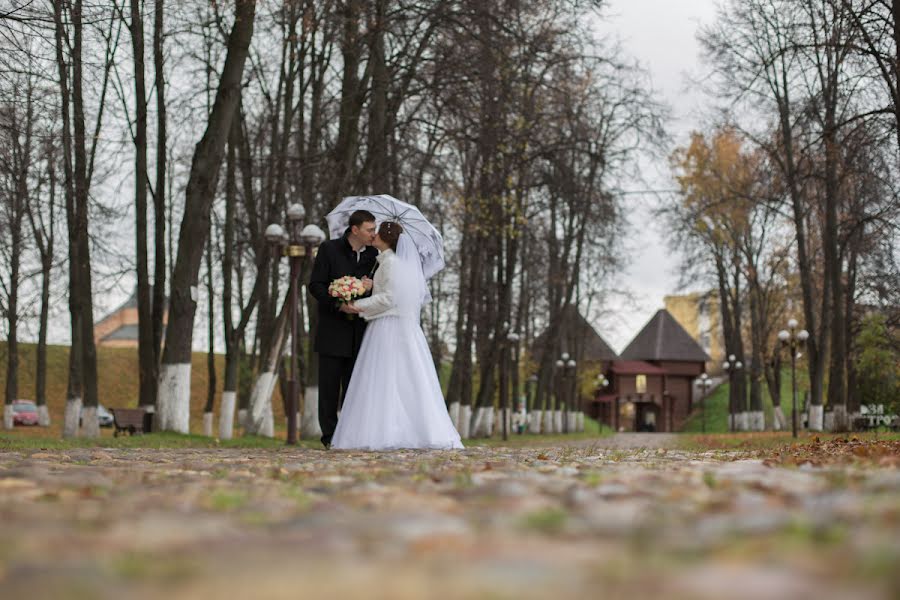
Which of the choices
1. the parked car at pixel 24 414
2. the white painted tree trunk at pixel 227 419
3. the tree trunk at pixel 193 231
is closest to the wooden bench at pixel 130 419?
the white painted tree trunk at pixel 227 419

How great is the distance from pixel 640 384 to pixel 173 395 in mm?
71772

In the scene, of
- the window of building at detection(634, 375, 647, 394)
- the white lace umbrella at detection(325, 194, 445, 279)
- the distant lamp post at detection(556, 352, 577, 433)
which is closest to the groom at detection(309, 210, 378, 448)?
the white lace umbrella at detection(325, 194, 445, 279)

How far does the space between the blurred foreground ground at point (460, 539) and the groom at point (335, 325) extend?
670 cm

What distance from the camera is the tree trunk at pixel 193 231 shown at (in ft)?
59.9

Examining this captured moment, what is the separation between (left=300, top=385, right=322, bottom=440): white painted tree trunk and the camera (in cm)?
2219

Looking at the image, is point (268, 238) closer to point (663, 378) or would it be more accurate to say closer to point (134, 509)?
point (134, 509)

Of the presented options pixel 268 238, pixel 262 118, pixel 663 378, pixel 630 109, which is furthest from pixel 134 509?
pixel 663 378

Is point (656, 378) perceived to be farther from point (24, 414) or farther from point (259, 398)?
point (259, 398)

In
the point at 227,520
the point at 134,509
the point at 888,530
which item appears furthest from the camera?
the point at 134,509

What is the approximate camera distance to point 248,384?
129ft

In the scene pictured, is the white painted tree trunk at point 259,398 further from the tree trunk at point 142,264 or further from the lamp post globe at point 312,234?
the lamp post globe at point 312,234

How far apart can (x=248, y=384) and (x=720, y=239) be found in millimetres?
17606

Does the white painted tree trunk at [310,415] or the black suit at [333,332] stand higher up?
the black suit at [333,332]

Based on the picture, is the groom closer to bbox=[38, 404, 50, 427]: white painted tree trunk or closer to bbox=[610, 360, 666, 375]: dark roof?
bbox=[38, 404, 50, 427]: white painted tree trunk
